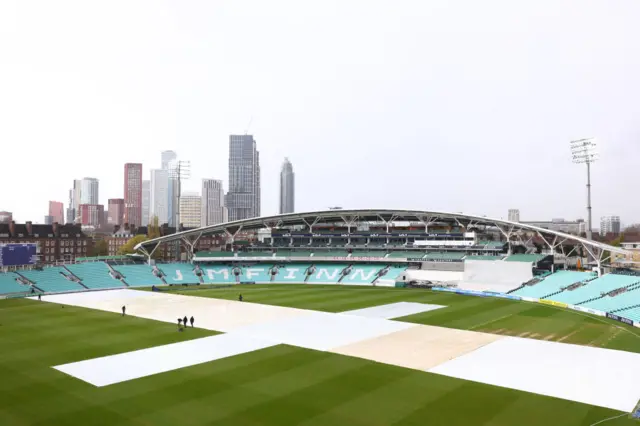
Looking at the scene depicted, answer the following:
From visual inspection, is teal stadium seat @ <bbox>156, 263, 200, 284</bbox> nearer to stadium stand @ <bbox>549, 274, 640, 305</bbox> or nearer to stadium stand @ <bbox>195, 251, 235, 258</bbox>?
stadium stand @ <bbox>195, 251, 235, 258</bbox>

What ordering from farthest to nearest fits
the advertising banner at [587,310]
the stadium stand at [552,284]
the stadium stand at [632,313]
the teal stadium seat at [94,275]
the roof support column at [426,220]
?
the roof support column at [426,220] < the teal stadium seat at [94,275] < the stadium stand at [552,284] < the advertising banner at [587,310] < the stadium stand at [632,313]

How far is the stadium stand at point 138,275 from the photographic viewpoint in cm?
6825

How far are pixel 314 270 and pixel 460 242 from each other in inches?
981

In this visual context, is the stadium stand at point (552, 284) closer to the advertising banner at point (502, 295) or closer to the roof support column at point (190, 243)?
the advertising banner at point (502, 295)

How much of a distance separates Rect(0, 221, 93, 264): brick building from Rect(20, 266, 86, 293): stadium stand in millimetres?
53565

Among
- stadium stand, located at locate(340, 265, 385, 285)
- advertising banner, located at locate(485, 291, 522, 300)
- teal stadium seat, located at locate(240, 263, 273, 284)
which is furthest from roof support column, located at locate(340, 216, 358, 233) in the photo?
advertising banner, located at locate(485, 291, 522, 300)

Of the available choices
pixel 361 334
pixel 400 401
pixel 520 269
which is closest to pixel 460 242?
pixel 520 269

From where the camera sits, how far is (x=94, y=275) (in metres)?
66.6

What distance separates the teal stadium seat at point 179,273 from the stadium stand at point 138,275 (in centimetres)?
203

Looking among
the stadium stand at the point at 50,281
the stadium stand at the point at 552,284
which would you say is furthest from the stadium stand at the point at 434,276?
the stadium stand at the point at 50,281

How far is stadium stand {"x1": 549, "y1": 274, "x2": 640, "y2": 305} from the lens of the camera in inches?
1940

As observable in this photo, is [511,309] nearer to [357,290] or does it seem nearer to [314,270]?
[357,290]

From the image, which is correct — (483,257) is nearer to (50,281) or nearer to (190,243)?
(190,243)

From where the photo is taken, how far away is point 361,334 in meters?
34.1
